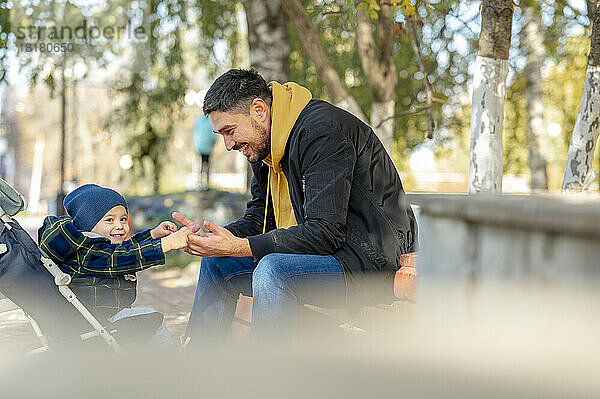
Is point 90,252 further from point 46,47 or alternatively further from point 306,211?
point 46,47

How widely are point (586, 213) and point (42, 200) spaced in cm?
3988

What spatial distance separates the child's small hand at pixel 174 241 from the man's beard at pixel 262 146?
18.9 inches

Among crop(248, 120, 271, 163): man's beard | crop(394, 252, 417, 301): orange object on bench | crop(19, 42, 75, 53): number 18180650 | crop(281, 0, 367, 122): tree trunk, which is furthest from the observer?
crop(19, 42, 75, 53): number 18180650

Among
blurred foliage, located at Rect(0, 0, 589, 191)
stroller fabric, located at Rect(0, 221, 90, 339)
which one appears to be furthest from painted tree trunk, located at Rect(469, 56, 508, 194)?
blurred foliage, located at Rect(0, 0, 589, 191)

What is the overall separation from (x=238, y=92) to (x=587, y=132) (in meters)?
2.79

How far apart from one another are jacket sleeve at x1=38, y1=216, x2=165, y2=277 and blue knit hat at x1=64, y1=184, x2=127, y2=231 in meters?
0.09

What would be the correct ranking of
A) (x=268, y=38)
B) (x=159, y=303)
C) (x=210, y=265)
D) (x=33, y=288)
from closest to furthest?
(x=33, y=288)
(x=210, y=265)
(x=159, y=303)
(x=268, y=38)

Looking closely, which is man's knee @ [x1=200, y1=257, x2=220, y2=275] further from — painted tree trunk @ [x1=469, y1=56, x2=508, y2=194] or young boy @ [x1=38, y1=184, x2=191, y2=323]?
painted tree trunk @ [x1=469, y1=56, x2=508, y2=194]

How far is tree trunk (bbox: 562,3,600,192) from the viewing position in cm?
494

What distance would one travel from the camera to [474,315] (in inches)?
92.0

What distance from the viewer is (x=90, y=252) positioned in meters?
3.28

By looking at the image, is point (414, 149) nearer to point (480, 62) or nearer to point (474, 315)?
point (480, 62)

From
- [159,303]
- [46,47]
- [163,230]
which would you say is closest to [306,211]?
[163,230]

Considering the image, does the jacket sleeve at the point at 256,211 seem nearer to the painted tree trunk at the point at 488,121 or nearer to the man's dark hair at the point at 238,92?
the man's dark hair at the point at 238,92
